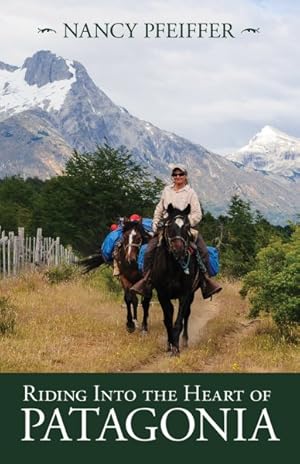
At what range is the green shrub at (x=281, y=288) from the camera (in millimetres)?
13695

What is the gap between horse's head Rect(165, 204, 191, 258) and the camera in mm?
11648

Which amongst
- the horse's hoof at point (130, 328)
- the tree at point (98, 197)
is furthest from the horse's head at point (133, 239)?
the tree at point (98, 197)

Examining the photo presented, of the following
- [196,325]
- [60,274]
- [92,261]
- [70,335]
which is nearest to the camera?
[70,335]

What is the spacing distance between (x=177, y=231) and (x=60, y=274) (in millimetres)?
12702

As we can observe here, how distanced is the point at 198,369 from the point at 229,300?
10.8m

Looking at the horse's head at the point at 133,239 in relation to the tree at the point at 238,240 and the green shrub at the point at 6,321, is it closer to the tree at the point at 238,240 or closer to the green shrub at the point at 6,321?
the green shrub at the point at 6,321

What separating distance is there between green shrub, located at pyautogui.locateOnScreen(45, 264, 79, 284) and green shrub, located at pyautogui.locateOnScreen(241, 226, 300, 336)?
9326 mm

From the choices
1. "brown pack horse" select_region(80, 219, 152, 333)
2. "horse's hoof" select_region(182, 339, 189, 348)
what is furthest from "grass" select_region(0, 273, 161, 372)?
"horse's hoof" select_region(182, 339, 189, 348)

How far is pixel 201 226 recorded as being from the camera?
43.1m

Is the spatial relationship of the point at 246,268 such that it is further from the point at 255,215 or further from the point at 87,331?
the point at 87,331

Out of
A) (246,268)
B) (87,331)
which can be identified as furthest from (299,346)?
(246,268)

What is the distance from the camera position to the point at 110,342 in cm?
1310

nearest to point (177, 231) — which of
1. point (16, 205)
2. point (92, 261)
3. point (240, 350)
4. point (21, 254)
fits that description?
point (240, 350)

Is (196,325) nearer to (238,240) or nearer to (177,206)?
(177,206)
